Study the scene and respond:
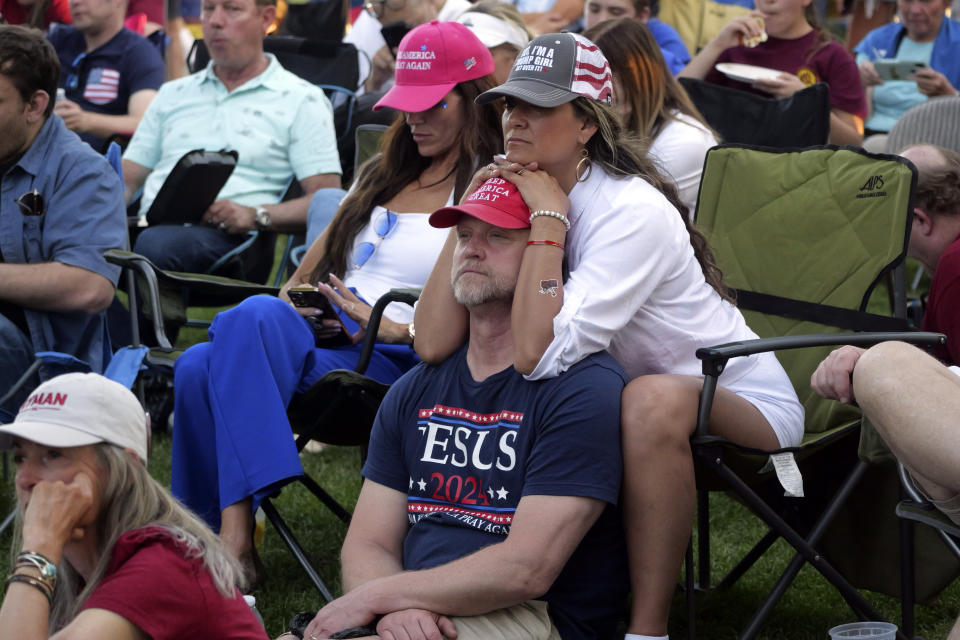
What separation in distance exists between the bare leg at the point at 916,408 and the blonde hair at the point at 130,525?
1.24 meters

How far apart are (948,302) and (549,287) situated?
41.8 inches

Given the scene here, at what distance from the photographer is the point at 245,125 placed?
17.9ft

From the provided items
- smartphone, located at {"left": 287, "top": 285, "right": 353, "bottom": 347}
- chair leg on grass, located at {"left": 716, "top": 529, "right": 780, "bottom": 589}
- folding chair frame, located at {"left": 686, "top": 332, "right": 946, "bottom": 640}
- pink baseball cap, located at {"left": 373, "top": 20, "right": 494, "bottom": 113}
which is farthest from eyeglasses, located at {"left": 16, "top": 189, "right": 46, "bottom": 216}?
chair leg on grass, located at {"left": 716, "top": 529, "right": 780, "bottom": 589}

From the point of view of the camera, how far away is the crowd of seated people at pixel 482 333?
8.54ft

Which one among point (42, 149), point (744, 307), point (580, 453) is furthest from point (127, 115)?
point (580, 453)

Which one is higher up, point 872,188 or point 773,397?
point 872,188

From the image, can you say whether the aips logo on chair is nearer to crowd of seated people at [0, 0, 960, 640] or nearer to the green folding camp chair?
the green folding camp chair

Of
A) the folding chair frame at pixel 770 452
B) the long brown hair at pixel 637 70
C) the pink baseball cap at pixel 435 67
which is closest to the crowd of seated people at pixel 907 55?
the long brown hair at pixel 637 70

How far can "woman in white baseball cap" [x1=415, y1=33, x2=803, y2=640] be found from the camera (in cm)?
270

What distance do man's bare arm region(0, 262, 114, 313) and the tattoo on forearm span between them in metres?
1.76

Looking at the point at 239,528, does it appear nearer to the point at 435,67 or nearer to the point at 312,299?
the point at 312,299

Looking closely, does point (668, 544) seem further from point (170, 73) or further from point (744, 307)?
point (170, 73)

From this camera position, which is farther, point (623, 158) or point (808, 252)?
point (808, 252)

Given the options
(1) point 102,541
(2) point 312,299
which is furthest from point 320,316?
(1) point 102,541
